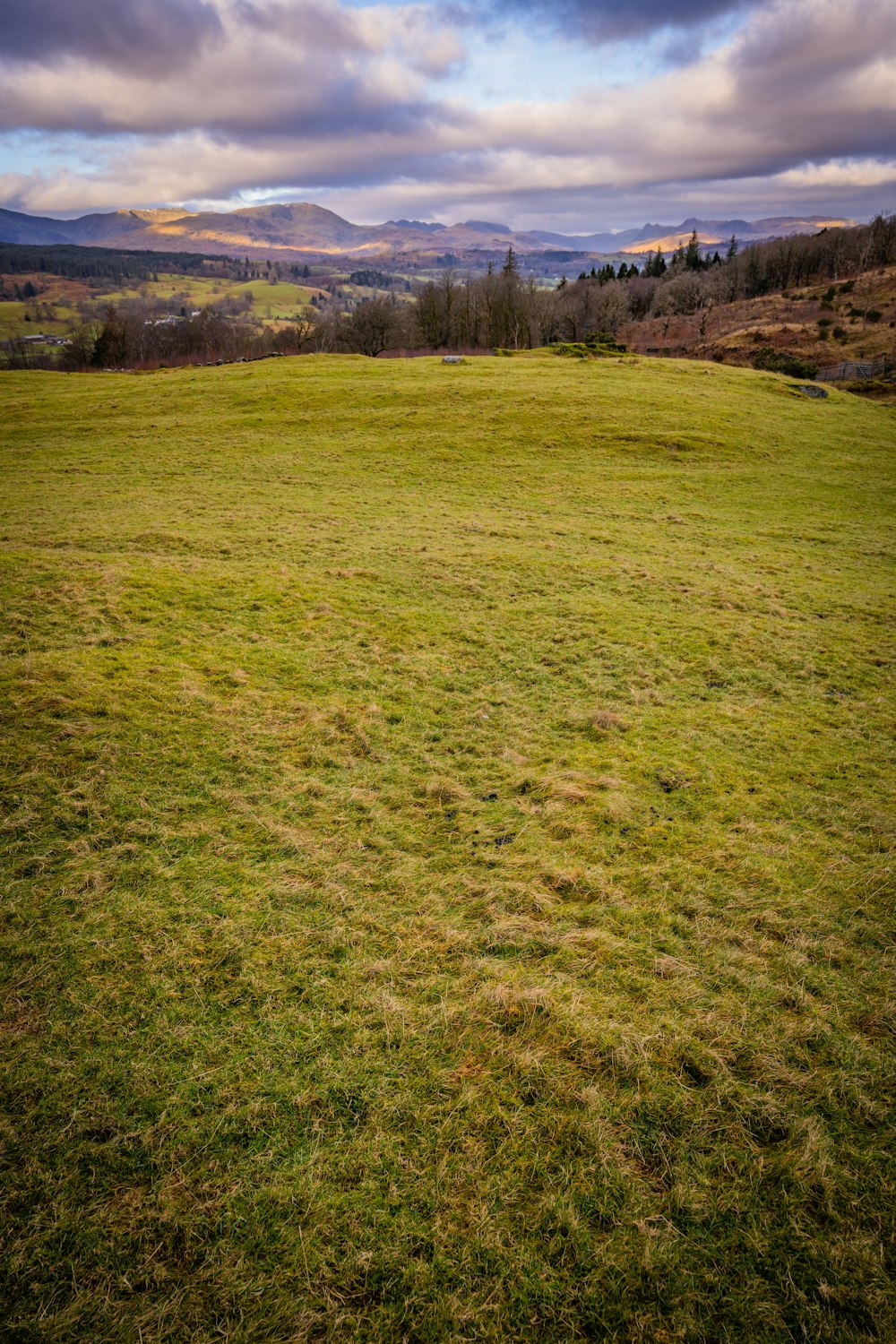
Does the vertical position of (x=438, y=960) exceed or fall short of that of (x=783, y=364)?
it falls short

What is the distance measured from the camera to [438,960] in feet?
19.7

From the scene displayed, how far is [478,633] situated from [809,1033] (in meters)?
9.92

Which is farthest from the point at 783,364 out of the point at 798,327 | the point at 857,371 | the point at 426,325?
the point at 426,325

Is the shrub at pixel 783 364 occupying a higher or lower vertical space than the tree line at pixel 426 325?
lower

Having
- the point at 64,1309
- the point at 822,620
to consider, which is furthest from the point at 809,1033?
the point at 822,620

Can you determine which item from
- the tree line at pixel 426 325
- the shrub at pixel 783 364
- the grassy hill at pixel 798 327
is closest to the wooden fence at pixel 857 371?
the shrub at pixel 783 364

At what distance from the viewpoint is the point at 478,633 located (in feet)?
45.4

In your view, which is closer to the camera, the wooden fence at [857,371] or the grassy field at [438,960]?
the grassy field at [438,960]

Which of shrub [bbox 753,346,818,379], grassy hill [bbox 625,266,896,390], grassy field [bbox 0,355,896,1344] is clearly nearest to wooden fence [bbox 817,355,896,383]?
shrub [bbox 753,346,818,379]

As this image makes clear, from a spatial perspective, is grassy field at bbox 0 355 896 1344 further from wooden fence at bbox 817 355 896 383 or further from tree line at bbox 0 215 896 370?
tree line at bbox 0 215 896 370

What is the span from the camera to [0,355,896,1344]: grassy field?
379 cm

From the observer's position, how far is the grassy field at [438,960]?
379 cm

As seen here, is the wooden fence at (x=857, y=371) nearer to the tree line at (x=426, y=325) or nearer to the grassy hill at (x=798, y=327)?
the grassy hill at (x=798, y=327)

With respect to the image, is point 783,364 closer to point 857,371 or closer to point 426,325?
point 857,371
